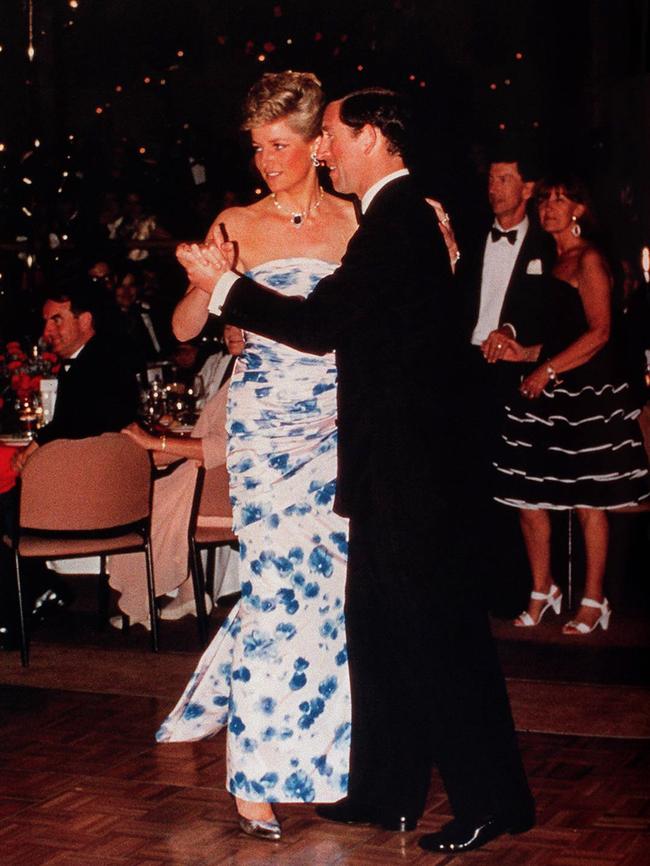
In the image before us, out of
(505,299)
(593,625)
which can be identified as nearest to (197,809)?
(593,625)

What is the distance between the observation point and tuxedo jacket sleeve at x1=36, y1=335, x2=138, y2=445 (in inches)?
193

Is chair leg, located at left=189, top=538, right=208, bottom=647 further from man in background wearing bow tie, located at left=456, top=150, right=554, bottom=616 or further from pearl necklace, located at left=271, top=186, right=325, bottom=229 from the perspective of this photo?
pearl necklace, located at left=271, top=186, right=325, bottom=229

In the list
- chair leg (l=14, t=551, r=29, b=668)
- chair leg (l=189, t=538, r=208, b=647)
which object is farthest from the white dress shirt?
chair leg (l=14, t=551, r=29, b=668)

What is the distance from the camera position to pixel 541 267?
5.53 meters

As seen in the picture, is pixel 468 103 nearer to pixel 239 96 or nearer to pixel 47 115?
pixel 239 96

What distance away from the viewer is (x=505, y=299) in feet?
18.5

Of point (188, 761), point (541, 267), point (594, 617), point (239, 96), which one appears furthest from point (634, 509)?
point (239, 96)

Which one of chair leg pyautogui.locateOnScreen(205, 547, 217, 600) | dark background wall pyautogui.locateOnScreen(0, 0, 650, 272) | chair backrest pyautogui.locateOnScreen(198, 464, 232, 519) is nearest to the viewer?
chair backrest pyautogui.locateOnScreen(198, 464, 232, 519)

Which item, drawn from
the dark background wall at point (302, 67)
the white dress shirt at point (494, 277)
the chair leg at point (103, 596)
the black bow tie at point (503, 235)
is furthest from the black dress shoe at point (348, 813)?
the dark background wall at point (302, 67)

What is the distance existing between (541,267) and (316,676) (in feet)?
9.12

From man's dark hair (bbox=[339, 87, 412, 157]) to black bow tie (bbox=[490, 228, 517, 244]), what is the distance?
2824mm

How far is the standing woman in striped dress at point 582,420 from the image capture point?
199 inches

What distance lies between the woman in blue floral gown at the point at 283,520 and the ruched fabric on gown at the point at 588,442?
2096mm

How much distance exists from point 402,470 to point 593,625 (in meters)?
2.50
